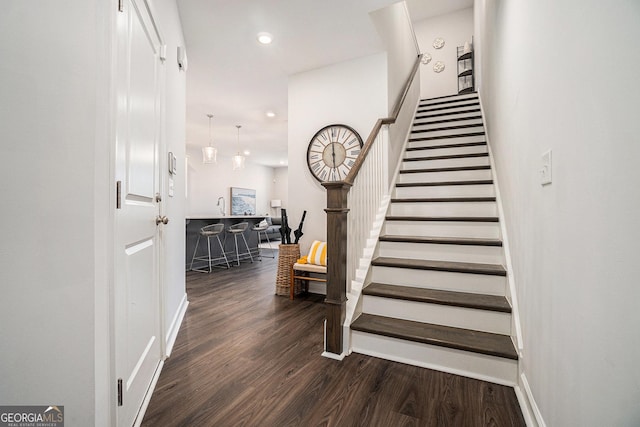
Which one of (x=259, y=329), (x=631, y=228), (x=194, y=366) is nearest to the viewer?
(x=631, y=228)

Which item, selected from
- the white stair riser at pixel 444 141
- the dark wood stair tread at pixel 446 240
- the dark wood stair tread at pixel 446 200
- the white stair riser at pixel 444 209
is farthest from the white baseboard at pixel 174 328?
the white stair riser at pixel 444 141

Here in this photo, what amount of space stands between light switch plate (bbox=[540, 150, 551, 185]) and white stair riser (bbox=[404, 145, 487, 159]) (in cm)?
239

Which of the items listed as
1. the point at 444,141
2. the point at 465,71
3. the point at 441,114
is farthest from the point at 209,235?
the point at 465,71

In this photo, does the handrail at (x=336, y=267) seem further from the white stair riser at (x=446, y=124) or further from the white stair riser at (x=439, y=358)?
the white stair riser at (x=446, y=124)

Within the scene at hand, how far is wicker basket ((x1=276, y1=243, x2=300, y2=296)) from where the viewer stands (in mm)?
3564

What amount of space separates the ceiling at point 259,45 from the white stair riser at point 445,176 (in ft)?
4.68

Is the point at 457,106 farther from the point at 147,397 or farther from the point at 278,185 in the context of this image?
Result: the point at 278,185

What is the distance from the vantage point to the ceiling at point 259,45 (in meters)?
2.57

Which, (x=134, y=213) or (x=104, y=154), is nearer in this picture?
(x=104, y=154)

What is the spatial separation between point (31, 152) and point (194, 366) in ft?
5.08

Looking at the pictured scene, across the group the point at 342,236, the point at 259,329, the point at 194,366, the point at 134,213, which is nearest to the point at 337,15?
the point at 342,236

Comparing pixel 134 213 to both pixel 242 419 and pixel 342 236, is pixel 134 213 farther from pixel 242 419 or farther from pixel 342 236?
pixel 342 236

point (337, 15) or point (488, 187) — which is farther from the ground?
point (337, 15)

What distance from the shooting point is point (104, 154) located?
40.9 inches
